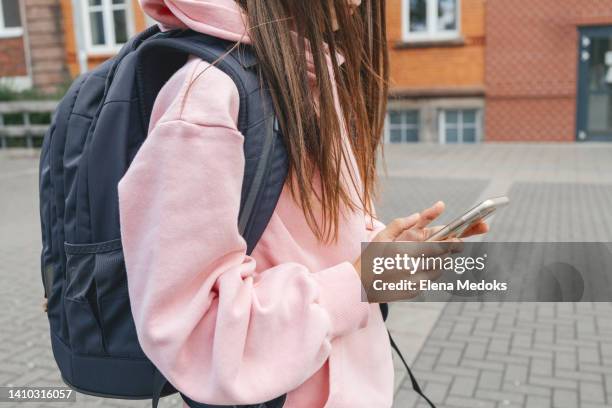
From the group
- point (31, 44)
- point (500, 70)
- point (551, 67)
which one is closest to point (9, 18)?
point (31, 44)

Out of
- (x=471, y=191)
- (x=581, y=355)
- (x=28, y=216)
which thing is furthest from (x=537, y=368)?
(x=28, y=216)

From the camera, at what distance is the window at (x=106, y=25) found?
18031mm

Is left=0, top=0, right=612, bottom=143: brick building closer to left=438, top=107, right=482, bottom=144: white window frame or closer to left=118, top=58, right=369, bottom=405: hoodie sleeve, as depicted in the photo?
left=438, top=107, right=482, bottom=144: white window frame

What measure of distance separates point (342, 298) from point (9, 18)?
19938 millimetres

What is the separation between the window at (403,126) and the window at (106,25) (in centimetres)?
741

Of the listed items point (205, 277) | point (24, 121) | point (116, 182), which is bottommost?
point (24, 121)

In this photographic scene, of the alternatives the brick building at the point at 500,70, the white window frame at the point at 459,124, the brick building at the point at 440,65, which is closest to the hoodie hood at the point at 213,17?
the brick building at the point at 500,70

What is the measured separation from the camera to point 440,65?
14.9 metres

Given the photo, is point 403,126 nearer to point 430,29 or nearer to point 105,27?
point 430,29

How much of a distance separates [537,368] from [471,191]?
5.57 metres

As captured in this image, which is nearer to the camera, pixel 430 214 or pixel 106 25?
pixel 430 214

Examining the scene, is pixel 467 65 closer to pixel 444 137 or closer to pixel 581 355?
pixel 444 137

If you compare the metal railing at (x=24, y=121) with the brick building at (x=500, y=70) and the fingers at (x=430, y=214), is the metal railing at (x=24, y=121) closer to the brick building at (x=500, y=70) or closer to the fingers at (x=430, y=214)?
the brick building at (x=500, y=70)

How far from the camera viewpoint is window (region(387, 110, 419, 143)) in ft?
51.2
